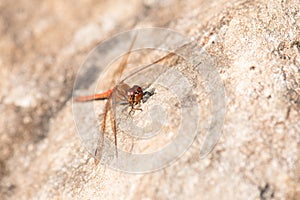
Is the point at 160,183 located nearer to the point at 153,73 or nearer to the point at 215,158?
the point at 215,158

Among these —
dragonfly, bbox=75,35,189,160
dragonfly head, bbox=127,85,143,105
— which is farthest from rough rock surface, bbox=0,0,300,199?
dragonfly head, bbox=127,85,143,105

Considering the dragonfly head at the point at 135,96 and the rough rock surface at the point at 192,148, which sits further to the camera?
the dragonfly head at the point at 135,96

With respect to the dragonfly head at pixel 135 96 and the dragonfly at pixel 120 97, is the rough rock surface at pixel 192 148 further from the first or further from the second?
the dragonfly head at pixel 135 96

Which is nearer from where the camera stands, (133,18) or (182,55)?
(182,55)

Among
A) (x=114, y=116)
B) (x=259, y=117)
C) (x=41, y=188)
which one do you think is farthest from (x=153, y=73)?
(x=41, y=188)

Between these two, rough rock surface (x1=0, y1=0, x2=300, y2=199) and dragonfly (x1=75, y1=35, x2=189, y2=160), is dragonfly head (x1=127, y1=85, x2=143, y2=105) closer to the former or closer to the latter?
dragonfly (x1=75, y1=35, x2=189, y2=160)

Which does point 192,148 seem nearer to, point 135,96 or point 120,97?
point 135,96

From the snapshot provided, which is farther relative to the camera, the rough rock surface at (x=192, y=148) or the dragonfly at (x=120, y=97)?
the dragonfly at (x=120, y=97)

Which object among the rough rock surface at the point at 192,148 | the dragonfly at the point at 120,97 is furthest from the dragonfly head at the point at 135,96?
the rough rock surface at the point at 192,148
